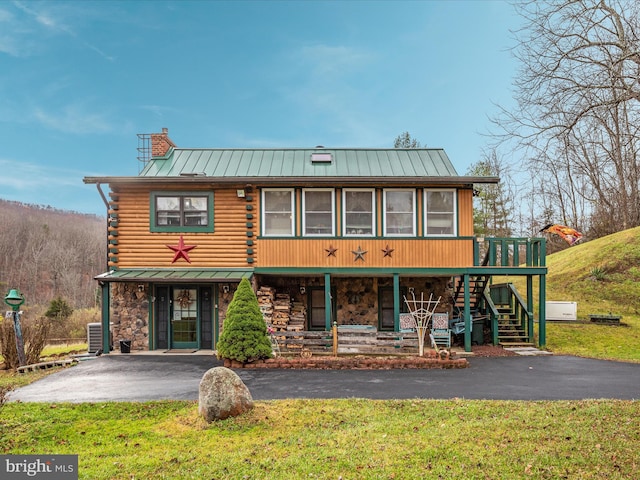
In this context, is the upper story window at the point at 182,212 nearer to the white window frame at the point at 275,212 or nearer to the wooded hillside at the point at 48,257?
the white window frame at the point at 275,212

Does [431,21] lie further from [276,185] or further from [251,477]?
[251,477]

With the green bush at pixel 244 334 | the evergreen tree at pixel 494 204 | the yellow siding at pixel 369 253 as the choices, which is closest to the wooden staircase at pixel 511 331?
the yellow siding at pixel 369 253

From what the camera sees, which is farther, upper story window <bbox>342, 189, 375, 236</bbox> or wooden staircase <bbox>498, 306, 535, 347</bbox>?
upper story window <bbox>342, 189, 375, 236</bbox>

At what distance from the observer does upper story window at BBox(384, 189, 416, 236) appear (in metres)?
14.2

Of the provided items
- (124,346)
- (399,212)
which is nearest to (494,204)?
(399,212)

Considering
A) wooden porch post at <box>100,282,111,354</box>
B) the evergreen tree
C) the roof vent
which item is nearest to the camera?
wooden porch post at <box>100,282,111,354</box>

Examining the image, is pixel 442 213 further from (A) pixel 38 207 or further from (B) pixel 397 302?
(A) pixel 38 207

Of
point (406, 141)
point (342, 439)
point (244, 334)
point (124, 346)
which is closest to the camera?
point (342, 439)

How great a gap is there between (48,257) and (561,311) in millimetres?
49942

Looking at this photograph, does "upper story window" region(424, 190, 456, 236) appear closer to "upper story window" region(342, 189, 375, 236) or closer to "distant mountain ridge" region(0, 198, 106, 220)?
"upper story window" region(342, 189, 375, 236)

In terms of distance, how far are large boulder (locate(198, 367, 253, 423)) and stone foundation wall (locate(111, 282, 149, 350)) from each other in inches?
326

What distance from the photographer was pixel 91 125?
193 feet

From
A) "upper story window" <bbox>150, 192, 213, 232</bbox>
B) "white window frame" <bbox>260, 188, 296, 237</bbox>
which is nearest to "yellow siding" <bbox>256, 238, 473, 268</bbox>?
"white window frame" <bbox>260, 188, 296, 237</bbox>

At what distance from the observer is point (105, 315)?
1338cm
